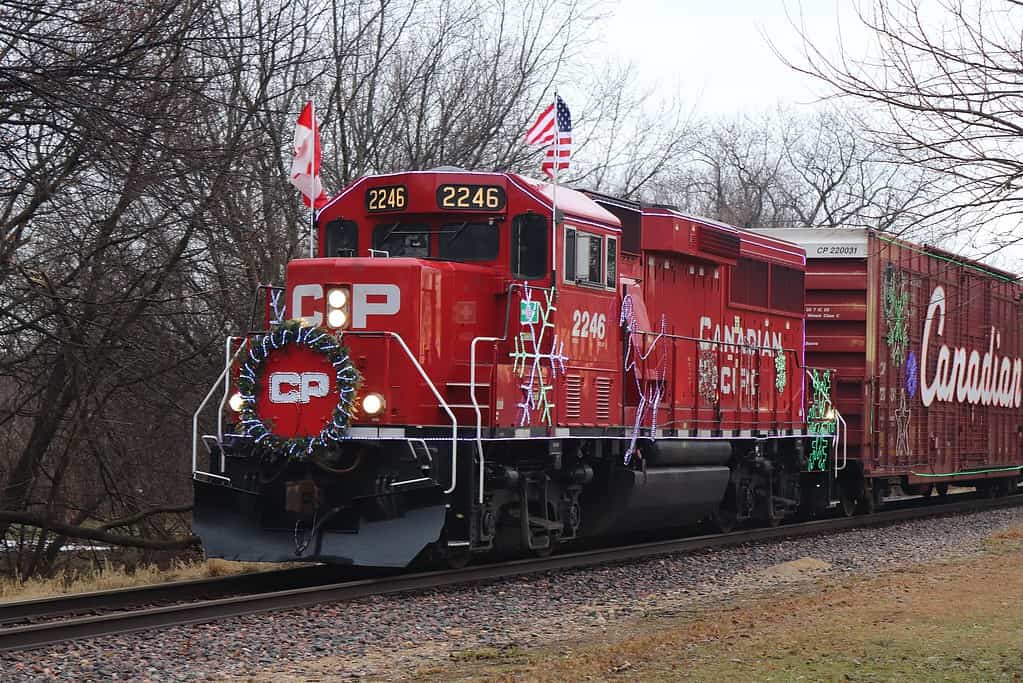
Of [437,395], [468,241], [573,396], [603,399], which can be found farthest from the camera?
[603,399]

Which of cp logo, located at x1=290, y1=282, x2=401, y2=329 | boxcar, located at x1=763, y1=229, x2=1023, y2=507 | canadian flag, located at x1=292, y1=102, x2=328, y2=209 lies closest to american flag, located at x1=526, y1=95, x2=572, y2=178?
canadian flag, located at x1=292, y1=102, x2=328, y2=209

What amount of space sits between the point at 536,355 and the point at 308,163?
356 centimetres

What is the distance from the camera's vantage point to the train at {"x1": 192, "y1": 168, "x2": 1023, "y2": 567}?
11.8m

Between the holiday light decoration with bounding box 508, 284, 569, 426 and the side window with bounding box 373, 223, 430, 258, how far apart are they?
1.16m

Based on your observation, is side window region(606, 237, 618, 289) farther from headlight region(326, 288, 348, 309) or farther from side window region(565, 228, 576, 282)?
headlight region(326, 288, 348, 309)

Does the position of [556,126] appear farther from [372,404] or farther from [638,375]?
[372,404]

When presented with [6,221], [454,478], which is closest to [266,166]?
[6,221]

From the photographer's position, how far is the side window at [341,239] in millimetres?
13258

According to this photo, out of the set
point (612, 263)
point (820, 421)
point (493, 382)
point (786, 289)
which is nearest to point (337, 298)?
point (493, 382)

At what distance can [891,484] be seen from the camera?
2238 cm

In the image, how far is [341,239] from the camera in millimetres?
13336

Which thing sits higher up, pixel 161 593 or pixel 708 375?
pixel 708 375

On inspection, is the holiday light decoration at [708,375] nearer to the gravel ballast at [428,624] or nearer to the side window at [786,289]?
the gravel ballast at [428,624]

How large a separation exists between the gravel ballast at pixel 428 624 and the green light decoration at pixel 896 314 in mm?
5972
